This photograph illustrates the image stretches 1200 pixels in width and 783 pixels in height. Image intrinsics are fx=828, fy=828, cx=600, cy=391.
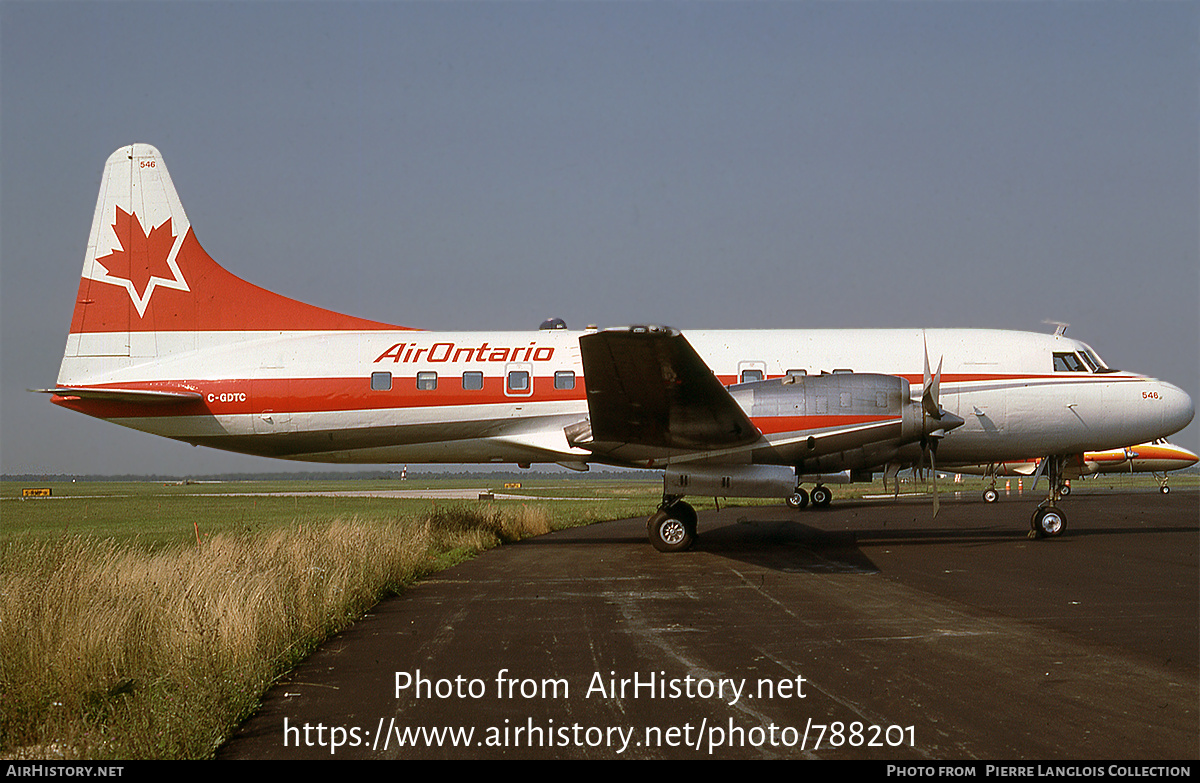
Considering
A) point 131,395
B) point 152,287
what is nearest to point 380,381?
point 131,395

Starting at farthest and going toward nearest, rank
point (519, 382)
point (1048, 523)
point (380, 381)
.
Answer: point (1048, 523), point (380, 381), point (519, 382)

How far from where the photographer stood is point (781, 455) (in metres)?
15.5

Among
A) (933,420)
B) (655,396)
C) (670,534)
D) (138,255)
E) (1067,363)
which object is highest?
(138,255)

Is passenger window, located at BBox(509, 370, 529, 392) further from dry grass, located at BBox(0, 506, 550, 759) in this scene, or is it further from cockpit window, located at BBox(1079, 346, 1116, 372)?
cockpit window, located at BBox(1079, 346, 1116, 372)

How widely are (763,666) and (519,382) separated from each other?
427 inches

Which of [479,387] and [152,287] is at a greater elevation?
[152,287]

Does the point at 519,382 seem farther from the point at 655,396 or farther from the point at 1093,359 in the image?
the point at 1093,359

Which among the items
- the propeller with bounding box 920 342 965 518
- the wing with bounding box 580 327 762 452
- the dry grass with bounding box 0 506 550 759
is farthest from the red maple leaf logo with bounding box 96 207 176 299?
the propeller with bounding box 920 342 965 518

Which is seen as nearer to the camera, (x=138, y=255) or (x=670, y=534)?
(x=670, y=534)

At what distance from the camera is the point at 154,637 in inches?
303

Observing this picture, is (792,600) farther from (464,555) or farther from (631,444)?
(464,555)

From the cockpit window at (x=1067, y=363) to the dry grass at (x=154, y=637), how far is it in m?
14.8

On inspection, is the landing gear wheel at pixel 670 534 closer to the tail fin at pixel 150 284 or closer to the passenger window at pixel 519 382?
the passenger window at pixel 519 382

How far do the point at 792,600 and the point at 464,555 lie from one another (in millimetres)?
8302
